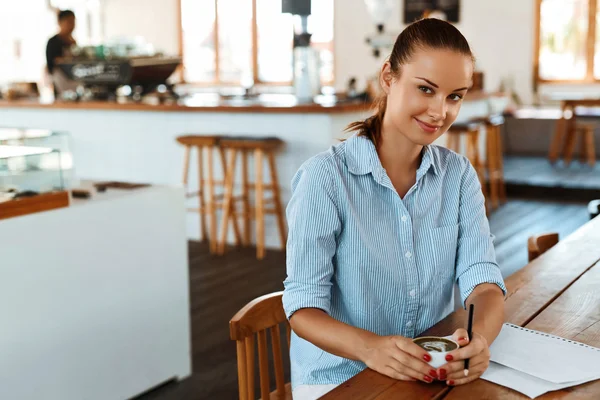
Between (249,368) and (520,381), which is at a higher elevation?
(520,381)

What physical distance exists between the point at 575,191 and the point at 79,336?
18.1ft

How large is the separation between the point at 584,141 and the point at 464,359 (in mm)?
7819

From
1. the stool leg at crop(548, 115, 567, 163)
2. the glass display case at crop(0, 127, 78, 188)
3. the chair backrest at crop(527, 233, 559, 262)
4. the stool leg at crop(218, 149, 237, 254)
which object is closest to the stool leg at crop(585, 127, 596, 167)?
the stool leg at crop(548, 115, 567, 163)

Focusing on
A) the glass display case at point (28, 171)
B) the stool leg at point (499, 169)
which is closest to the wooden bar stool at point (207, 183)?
the glass display case at point (28, 171)

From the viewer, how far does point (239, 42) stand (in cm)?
1212

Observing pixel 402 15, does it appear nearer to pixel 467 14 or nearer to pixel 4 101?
pixel 467 14

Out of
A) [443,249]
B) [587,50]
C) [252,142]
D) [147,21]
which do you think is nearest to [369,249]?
[443,249]

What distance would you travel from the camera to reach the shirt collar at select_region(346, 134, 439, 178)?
153 cm

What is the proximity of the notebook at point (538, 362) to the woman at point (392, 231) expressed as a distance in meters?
0.05

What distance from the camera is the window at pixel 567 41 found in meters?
9.91

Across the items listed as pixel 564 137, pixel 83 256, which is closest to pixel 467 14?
pixel 564 137

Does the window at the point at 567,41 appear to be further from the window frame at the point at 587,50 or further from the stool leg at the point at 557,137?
the stool leg at the point at 557,137

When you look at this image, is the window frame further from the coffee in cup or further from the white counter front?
the coffee in cup

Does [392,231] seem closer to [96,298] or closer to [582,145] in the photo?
[96,298]
